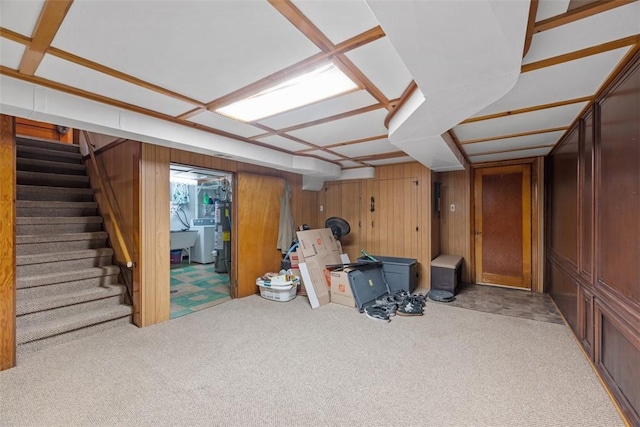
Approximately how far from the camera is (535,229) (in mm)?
4684

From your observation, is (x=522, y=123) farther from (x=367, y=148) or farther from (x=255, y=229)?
(x=255, y=229)

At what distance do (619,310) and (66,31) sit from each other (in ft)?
12.1

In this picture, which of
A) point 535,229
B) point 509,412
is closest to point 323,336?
point 509,412

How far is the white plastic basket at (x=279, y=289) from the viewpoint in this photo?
13.6ft

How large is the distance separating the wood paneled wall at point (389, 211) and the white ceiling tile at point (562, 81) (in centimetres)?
251

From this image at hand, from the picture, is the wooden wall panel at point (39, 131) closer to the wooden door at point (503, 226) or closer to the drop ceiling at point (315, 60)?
the drop ceiling at point (315, 60)

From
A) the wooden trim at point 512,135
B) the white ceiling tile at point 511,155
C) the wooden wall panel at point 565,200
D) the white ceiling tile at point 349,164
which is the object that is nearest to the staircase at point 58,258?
the white ceiling tile at point 349,164

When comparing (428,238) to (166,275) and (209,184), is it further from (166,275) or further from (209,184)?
(209,184)

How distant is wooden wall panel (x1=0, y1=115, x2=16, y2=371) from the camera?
2309mm

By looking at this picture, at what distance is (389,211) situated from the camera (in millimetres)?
5188

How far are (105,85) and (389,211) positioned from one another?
4345 millimetres

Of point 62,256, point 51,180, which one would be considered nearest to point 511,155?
point 62,256

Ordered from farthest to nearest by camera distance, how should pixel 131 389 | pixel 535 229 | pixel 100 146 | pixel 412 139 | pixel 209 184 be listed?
1. pixel 209 184
2. pixel 535 229
3. pixel 100 146
4. pixel 412 139
5. pixel 131 389

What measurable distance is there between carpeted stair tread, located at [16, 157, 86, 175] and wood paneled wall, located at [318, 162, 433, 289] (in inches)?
→ 167
